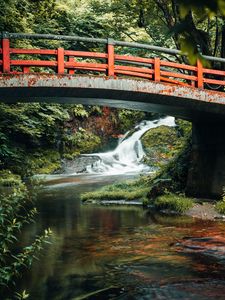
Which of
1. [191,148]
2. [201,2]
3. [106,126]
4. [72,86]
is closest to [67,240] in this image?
[72,86]

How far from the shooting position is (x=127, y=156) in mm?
31234

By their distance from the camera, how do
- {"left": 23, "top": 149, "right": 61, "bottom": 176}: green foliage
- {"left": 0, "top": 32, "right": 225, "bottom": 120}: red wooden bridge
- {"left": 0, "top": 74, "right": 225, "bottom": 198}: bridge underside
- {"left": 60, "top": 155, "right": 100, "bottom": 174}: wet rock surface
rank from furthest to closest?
{"left": 60, "top": 155, "right": 100, "bottom": 174}: wet rock surface → {"left": 23, "top": 149, "right": 61, "bottom": 176}: green foliage → {"left": 0, "top": 74, "right": 225, "bottom": 198}: bridge underside → {"left": 0, "top": 32, "right": 225, "bottom": 120}: red wooden bridge

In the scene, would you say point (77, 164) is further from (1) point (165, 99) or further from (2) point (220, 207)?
(1) point (165, 99)

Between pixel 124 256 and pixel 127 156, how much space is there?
22.4 metres

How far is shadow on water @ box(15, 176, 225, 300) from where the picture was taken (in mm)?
6852

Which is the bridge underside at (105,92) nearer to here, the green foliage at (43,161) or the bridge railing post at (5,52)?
the bridge railing post at (5,52)

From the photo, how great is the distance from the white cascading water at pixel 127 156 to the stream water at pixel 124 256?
12997 millimetres

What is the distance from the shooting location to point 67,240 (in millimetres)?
10562

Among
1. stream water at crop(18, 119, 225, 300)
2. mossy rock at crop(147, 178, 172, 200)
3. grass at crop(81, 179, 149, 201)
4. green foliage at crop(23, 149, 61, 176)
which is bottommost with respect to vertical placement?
stream water at crop(18, 119, 225, 300)

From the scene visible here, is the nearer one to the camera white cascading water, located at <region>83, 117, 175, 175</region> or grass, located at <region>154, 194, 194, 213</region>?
grass, located at <region>154, 194, 194, 213</region>

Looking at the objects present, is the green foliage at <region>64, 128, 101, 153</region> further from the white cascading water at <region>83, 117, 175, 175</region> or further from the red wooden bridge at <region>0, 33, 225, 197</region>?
the red wooden bridge at <region>0, 33, 225, 197</region>

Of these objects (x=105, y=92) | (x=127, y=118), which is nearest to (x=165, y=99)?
(x=105, y=92)

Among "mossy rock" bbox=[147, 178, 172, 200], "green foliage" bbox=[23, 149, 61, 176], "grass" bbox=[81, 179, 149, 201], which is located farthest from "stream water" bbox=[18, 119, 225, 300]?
"green foliage" bbox=[23, 149, 61, 176]

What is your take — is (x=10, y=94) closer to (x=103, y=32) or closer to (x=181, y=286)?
(x=181, y=286)
